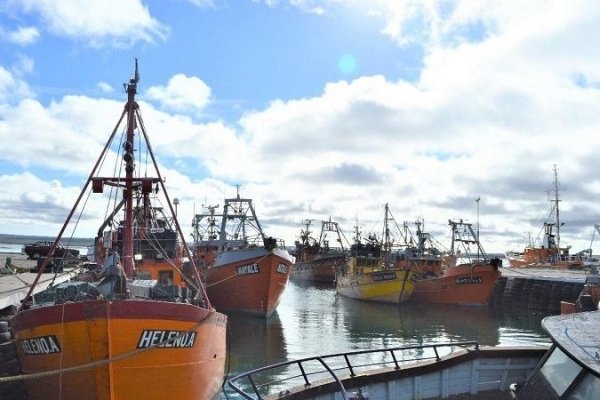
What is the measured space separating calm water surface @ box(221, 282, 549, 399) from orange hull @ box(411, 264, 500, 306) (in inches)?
45.4

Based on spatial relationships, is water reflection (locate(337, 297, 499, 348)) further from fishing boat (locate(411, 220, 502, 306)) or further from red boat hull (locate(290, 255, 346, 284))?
red boat hull (locate(290, 255, 346, 284))

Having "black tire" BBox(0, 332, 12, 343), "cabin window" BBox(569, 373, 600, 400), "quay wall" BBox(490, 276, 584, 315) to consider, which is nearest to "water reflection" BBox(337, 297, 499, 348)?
"quay wall" BBox(490, 276, 584, 315)

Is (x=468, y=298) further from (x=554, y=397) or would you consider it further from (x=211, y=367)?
(x=554, y=397)

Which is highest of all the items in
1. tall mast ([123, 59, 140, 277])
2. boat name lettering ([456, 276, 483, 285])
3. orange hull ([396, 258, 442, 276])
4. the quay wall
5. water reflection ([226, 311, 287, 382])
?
tall mast ([123, 59, 140, 277])

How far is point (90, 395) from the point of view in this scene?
458 inches

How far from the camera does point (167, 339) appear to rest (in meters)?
12.3

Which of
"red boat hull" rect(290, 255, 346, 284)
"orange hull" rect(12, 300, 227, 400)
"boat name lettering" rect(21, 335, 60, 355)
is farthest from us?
"red boat hull" rect(290, 255, 346, 284)

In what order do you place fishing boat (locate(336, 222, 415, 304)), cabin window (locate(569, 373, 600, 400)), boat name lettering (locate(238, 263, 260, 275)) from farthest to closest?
1. fishing boat (locate(336, 222, 415, 304))
2. boat name lettering (locate(238, 263, 260, 275))
3. cabin window (locate(569, 373, 600, 400))

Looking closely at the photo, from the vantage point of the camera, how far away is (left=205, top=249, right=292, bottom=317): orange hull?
33.5 metres

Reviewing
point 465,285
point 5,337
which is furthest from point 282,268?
point 5,337

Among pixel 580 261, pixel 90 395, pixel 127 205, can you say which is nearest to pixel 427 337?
pixel 127 205

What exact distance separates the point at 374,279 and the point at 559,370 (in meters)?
40.2

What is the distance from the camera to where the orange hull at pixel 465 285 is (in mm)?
44969

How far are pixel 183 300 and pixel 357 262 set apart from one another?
136ft
